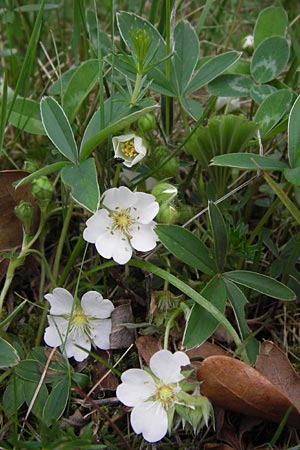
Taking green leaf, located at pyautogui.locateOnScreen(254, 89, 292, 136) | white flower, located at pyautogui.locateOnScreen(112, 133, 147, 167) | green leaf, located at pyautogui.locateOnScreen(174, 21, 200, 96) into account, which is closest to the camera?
white flower, located at pyautogui.locateOnScreen(112, 133, 147, 167)

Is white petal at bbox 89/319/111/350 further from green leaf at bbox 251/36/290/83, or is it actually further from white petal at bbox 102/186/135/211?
green leaf at bbox 251/36/290/83

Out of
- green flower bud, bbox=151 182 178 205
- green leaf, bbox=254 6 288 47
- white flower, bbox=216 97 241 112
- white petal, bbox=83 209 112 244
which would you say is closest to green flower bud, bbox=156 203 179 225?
green flower bud, bbox=151 182 178 205

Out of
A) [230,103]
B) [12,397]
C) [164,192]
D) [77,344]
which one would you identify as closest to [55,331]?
[77,344]

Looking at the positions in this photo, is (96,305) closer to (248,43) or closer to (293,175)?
(293,175)

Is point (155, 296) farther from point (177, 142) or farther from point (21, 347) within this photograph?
point (177, 142)

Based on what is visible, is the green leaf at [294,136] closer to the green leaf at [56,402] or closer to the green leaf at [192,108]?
the green leaf at [192,108]
